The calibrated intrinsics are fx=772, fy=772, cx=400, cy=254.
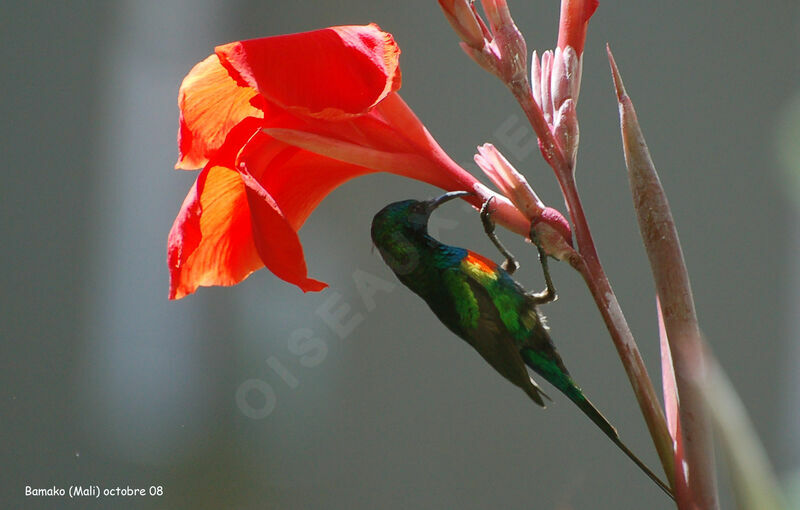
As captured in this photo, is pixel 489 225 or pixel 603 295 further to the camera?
pixel 489 225

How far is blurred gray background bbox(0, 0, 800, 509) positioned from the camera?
1.55 m

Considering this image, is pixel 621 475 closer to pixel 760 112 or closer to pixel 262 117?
pixel 760 112

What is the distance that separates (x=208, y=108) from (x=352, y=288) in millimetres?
1034

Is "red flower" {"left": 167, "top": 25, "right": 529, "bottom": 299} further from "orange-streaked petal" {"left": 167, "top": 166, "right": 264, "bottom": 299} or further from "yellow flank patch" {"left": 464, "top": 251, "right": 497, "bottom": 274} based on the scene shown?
"yellow flank patch" {"left": 464, "top": 251, "right": 497, "bottom": 274}

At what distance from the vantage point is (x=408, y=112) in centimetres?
59

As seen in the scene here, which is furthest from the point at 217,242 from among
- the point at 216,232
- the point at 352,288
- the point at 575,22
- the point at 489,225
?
the point at 352,288

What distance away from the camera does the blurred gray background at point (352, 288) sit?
1.55 meters

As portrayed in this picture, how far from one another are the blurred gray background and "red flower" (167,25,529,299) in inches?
37.0

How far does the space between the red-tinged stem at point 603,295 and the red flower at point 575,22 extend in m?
0.06

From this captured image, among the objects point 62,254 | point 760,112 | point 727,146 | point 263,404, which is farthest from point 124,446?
point 760,112

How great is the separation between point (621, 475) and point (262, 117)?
1.37 meters

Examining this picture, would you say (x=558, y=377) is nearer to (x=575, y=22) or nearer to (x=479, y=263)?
(x=479, y=263)

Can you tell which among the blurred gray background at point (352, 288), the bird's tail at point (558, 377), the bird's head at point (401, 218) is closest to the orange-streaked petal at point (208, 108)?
the bird's head at point (401, 218)

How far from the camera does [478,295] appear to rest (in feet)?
2.20
